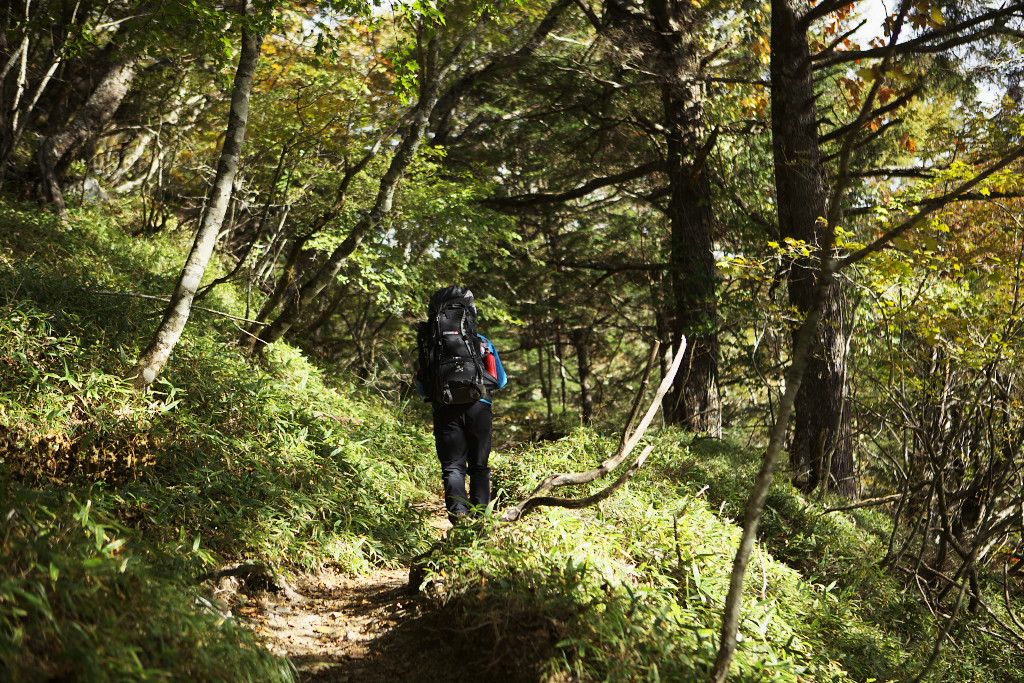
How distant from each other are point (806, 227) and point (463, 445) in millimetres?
6225

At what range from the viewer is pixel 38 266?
285 inches

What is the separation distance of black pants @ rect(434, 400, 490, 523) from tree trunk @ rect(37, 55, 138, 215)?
846 centimetres

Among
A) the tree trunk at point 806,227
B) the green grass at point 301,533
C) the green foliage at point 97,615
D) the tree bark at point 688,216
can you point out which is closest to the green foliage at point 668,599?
the green grass at point 301,533

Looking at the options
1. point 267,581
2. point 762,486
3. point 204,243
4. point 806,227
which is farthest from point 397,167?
point 762,486

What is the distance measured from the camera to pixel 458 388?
502 centimetres

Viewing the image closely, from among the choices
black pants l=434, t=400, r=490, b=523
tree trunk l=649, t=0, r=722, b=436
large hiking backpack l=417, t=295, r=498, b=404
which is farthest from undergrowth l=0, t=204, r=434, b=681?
tree trunk l=649, t=0, r=722, b=436

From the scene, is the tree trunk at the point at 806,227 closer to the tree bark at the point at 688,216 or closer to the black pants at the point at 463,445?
the tree bark at the point at 688,216

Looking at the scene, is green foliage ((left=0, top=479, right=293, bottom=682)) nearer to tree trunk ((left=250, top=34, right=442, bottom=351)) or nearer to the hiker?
the hiker

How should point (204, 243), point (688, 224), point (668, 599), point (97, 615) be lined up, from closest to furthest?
point (97, 615) < point (668, 599) < point (204, 243) < point (688, 224)

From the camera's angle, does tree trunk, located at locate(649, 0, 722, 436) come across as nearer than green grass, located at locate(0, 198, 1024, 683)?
No

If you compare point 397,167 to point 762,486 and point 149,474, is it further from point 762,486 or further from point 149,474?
point 762,486

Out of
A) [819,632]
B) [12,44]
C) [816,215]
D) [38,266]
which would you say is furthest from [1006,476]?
[12,44]

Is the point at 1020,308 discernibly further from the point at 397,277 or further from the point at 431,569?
the point at 397,277

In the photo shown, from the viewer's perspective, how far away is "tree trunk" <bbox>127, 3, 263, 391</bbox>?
5719 millimetres
